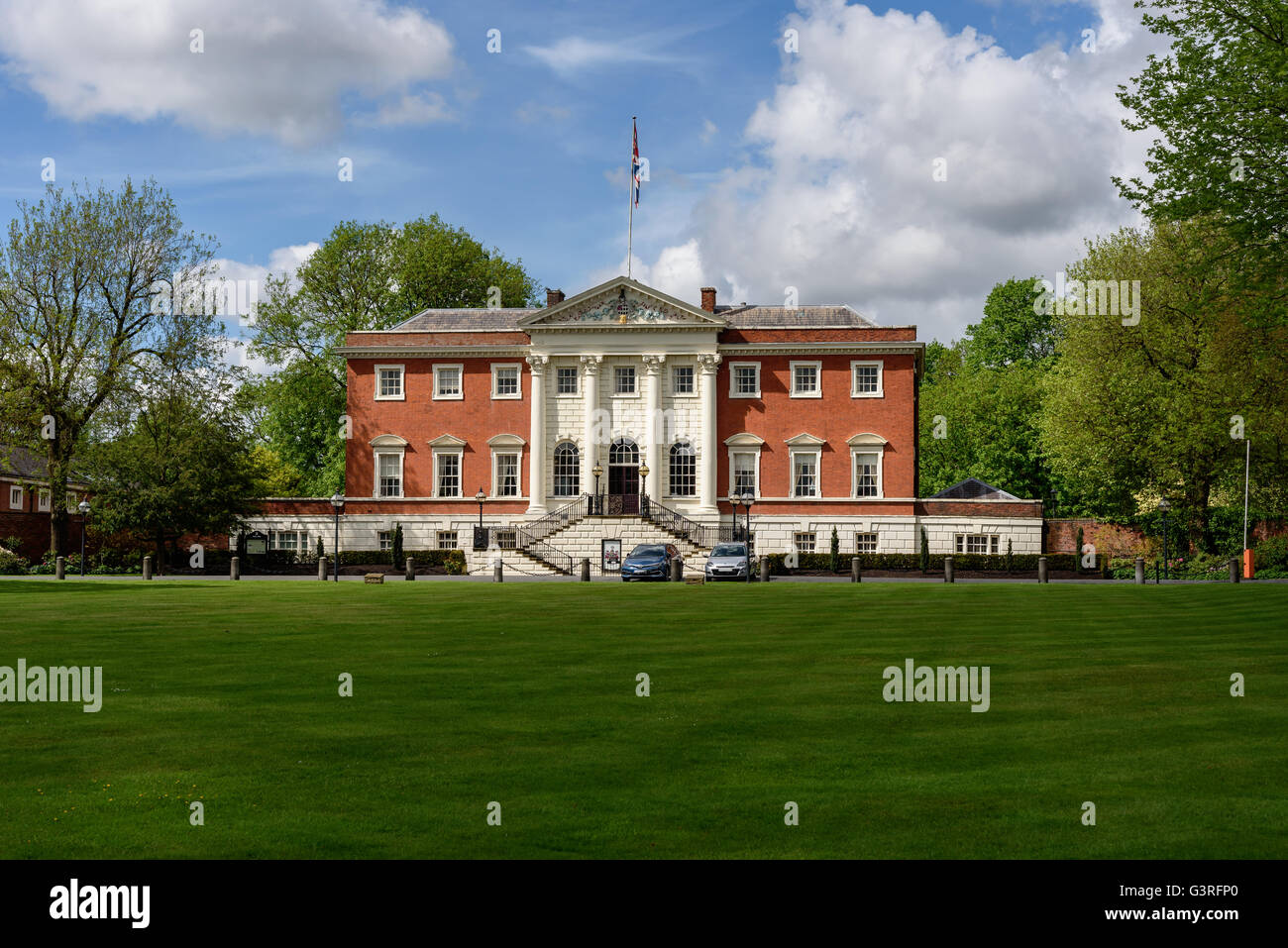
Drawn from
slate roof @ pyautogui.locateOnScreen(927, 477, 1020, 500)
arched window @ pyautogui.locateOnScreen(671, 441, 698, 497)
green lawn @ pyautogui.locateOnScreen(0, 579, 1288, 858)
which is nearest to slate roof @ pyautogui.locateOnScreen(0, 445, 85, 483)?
arched window @ pyautogui.locateOnScreen(671, 441, 698, 497)

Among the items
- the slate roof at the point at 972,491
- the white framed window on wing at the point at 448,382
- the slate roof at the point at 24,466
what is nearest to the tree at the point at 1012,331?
the slate roof at the point at 972,491

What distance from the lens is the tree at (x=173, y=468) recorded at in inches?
2088

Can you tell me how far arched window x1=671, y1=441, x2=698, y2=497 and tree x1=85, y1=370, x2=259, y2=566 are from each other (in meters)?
21.4

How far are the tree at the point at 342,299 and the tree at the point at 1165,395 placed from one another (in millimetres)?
36394

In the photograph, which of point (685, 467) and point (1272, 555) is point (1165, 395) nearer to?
point (1272, 555)

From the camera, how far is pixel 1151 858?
24.0ft

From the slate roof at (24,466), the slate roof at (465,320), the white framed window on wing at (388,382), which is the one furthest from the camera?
the slate roof at (465,320)

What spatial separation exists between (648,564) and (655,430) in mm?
13909

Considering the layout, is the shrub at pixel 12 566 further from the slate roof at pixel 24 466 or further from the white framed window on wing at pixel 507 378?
the white framed window on wing at pixel 507 378

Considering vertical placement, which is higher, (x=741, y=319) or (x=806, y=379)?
(x=741, y=319)

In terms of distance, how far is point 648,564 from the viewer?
46781 mm

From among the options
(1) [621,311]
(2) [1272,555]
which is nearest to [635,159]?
(1) [621,311]
